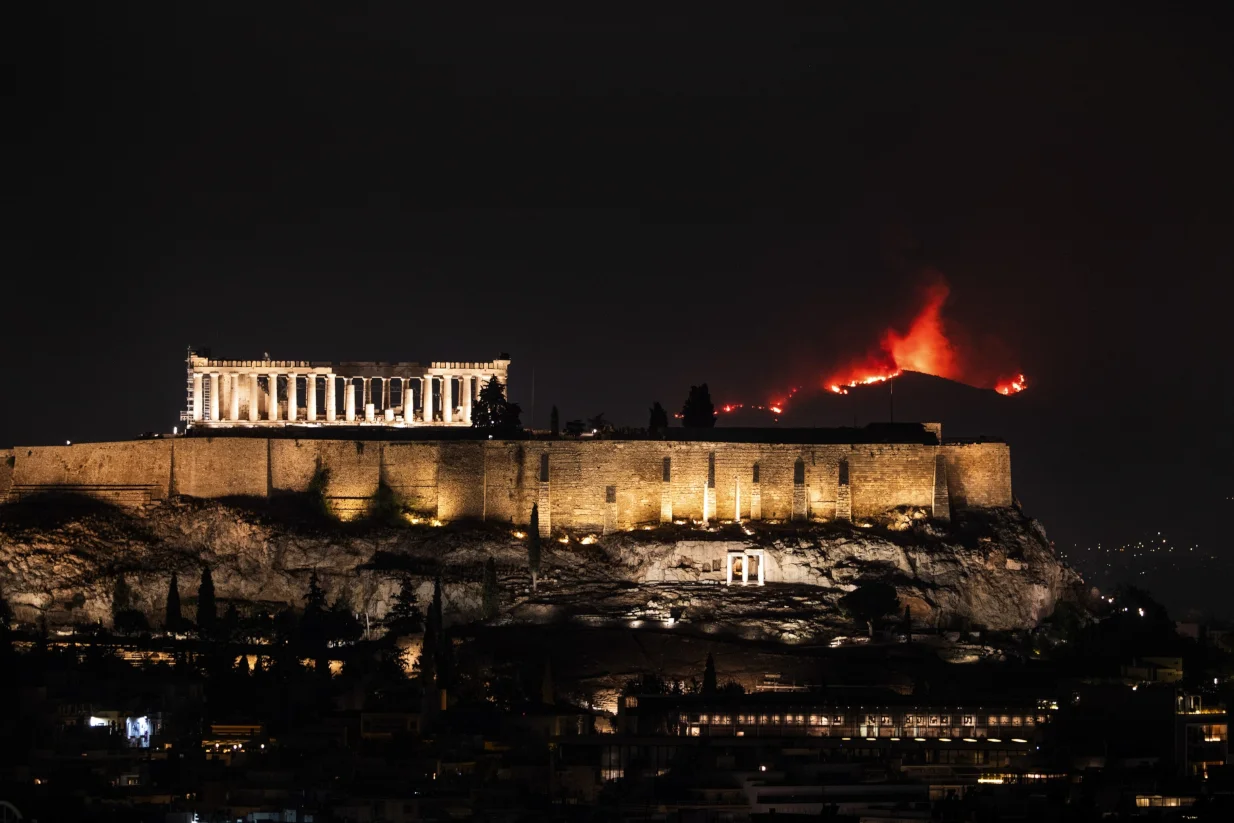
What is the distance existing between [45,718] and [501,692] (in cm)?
1340

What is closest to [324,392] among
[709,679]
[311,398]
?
[311,398]

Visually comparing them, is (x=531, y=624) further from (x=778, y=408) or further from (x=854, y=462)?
(x=778, y=408)

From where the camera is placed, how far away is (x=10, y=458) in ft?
367

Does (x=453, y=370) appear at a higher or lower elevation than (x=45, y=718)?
higher

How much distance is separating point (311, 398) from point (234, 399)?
8.92ft

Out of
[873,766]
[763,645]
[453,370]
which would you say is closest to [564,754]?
[873,766]

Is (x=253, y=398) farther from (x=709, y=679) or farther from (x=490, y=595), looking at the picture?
(x=709, y=679)

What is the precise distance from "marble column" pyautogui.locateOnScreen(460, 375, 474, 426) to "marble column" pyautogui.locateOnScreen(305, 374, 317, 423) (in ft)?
17.2

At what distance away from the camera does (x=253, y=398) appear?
11681 centimetres

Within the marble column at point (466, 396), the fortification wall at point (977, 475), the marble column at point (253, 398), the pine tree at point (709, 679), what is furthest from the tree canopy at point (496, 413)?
the pine tree at point (709, 679)

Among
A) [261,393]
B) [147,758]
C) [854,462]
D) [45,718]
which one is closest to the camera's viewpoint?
[147,758]

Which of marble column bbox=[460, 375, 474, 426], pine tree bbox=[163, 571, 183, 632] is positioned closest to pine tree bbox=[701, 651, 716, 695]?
pine tree bbox=[163, 571, 183, 632]

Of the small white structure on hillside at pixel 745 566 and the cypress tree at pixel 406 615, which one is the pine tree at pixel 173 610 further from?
the small white structure on hillside at pixel 745 566

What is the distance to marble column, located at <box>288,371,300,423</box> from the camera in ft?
382
